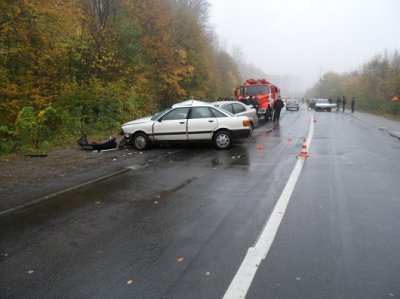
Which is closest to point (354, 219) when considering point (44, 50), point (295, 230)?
point (295, 230)

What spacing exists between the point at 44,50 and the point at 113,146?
7933mm

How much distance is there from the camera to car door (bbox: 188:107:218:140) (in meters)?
12.5

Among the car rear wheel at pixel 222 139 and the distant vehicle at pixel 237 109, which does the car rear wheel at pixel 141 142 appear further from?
the distant vehicle at pixel 237 109

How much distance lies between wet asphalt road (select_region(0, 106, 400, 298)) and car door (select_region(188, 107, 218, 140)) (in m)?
3.87

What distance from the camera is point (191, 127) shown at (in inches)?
492

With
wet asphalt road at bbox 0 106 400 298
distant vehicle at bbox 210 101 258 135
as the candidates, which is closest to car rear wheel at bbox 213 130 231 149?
wet asphalt road at bbox 0 106 400 298

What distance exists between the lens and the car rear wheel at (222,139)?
41.0 ft

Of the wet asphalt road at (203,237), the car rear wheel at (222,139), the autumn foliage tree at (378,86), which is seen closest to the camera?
the wet asphalt road at (203,237)

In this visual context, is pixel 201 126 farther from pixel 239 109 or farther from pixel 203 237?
pixel 203 237

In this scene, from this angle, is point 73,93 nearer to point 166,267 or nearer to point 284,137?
point 284,137

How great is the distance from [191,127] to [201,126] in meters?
0.34

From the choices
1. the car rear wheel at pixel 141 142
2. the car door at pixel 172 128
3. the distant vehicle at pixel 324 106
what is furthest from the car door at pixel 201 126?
the distant vehicle at pixel 324 106

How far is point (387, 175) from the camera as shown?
27.1 feet

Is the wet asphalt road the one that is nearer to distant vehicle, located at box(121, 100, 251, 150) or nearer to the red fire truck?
distant vehicle, located at box(121, 100, 251, 150)
